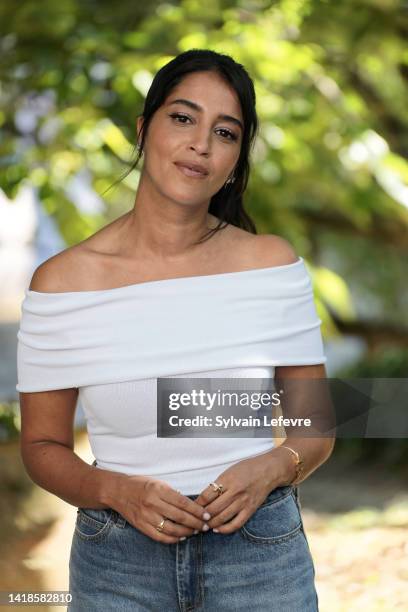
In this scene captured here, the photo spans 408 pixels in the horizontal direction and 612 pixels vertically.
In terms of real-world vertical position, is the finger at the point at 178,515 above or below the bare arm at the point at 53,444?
above

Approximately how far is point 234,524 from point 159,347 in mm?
337

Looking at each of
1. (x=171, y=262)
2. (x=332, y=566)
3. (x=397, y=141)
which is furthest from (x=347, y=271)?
(x=171, y=262)

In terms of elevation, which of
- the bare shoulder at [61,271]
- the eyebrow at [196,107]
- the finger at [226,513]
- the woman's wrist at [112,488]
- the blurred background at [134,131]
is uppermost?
the eyebrow at [196,107]

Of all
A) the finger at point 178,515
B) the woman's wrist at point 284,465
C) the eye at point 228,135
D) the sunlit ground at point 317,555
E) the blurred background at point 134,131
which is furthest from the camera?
the sunlit ground at point 317,555

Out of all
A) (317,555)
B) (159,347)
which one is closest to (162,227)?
(159,347)

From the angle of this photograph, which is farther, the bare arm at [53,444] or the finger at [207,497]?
the bare arm at [53,444]

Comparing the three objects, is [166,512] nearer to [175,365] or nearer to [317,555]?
[175,365]

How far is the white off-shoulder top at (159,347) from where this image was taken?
1753mm

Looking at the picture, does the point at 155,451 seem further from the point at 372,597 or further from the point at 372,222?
the point at 372,222

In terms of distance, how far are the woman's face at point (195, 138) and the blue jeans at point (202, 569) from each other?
1.93 feet

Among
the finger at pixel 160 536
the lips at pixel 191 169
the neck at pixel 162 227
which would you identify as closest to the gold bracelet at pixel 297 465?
the finger at pixel 160 536

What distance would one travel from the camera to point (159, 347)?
1.78 m

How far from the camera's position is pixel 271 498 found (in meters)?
1.76

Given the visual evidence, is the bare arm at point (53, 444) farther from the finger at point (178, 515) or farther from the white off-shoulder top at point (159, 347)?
the finger at point (178, 515)
